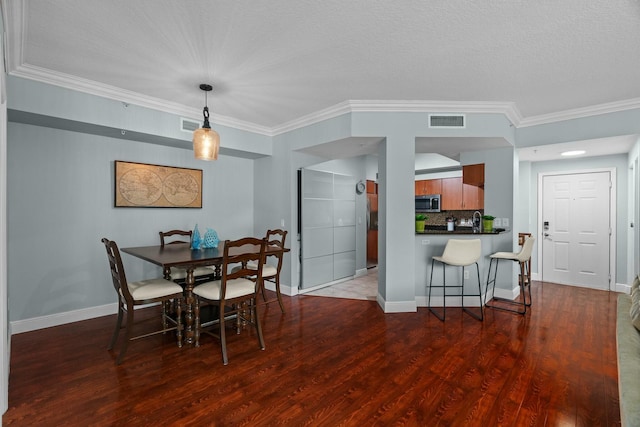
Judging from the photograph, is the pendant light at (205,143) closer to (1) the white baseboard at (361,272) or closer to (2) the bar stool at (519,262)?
(2) the bar stool at (519,262)

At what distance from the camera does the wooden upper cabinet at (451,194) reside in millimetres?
6238

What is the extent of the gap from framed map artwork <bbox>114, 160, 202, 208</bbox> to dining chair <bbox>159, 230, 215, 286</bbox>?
397 mm

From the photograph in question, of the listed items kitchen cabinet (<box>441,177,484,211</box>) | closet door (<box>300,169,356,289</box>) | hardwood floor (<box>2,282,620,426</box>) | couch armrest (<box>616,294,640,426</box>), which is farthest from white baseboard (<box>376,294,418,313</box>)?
kitchen cabinet (<box>441,177,484,211</box>)

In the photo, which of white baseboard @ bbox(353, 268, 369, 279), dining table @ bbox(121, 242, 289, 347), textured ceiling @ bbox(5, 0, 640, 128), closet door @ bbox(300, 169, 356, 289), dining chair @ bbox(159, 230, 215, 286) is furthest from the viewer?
white baseboard @ bbox(353, 268, 369, 279)

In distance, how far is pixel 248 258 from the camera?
2.79 m

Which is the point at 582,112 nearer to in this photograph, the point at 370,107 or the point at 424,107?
the point at 424,107

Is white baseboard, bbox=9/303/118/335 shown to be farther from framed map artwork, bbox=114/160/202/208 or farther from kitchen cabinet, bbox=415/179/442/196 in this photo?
kitchen cabinet, bbox=415/179/442/196

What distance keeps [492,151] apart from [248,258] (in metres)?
3.71

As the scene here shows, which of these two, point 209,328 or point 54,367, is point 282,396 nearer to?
point 209,328

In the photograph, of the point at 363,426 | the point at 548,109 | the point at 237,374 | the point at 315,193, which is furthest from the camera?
the point at 315,193

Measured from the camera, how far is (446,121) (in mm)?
3855

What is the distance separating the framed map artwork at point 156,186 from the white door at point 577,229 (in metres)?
5.68

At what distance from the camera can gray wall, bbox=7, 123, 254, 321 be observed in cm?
321

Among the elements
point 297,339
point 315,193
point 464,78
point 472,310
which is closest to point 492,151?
point 464,78
